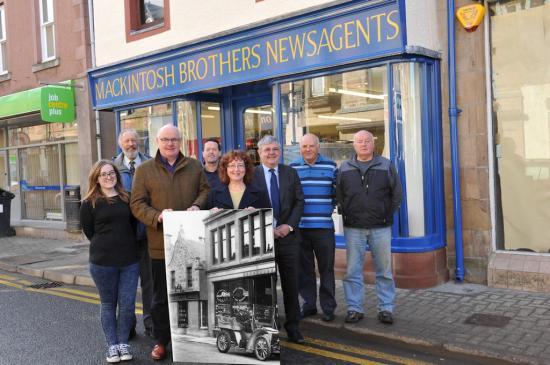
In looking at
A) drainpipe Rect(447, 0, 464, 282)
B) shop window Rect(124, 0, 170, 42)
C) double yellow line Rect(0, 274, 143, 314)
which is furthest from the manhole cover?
shop window Rect(124, 0, 170, 42)

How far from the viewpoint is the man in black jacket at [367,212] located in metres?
5.10

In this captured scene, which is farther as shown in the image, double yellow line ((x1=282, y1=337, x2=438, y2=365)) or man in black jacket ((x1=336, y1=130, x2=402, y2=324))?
man in black jacket ((x1=336, y1=130, x2=402, y2=324))

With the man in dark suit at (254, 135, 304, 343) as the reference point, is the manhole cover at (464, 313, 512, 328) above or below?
Answer: below

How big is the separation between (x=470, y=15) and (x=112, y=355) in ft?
17.4

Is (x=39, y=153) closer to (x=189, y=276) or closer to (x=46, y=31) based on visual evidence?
(x=46, y=31)

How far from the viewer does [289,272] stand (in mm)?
4762

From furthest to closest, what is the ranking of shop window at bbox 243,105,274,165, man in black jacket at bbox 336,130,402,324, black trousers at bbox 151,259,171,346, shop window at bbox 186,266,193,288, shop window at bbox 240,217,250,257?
shop window at bbox 243,105,274,165 → man in black jacket at bbox 336,130,402,324 → black trousers at bbox 151,259,171,346 → shop window at bbox 186,266,193,288 → shop window at bbox 240,217,250,257

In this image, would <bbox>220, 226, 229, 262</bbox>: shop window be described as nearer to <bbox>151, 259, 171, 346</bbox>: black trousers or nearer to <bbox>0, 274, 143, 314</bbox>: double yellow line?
<bbox>151, 259, 171, 346</bbox>: black trousers

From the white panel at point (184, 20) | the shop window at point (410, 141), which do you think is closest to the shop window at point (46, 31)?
the white panel at point (184, 20)

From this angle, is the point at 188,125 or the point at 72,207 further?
the point at 72,207

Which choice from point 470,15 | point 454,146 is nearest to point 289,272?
point 454,146

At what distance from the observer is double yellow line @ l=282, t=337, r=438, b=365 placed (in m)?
4.41

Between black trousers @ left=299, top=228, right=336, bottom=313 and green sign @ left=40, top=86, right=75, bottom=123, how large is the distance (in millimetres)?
7785

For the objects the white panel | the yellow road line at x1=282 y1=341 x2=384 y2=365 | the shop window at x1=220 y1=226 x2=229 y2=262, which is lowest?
the yellow road line at x1=282 y1=341 x2=384 y2=365
